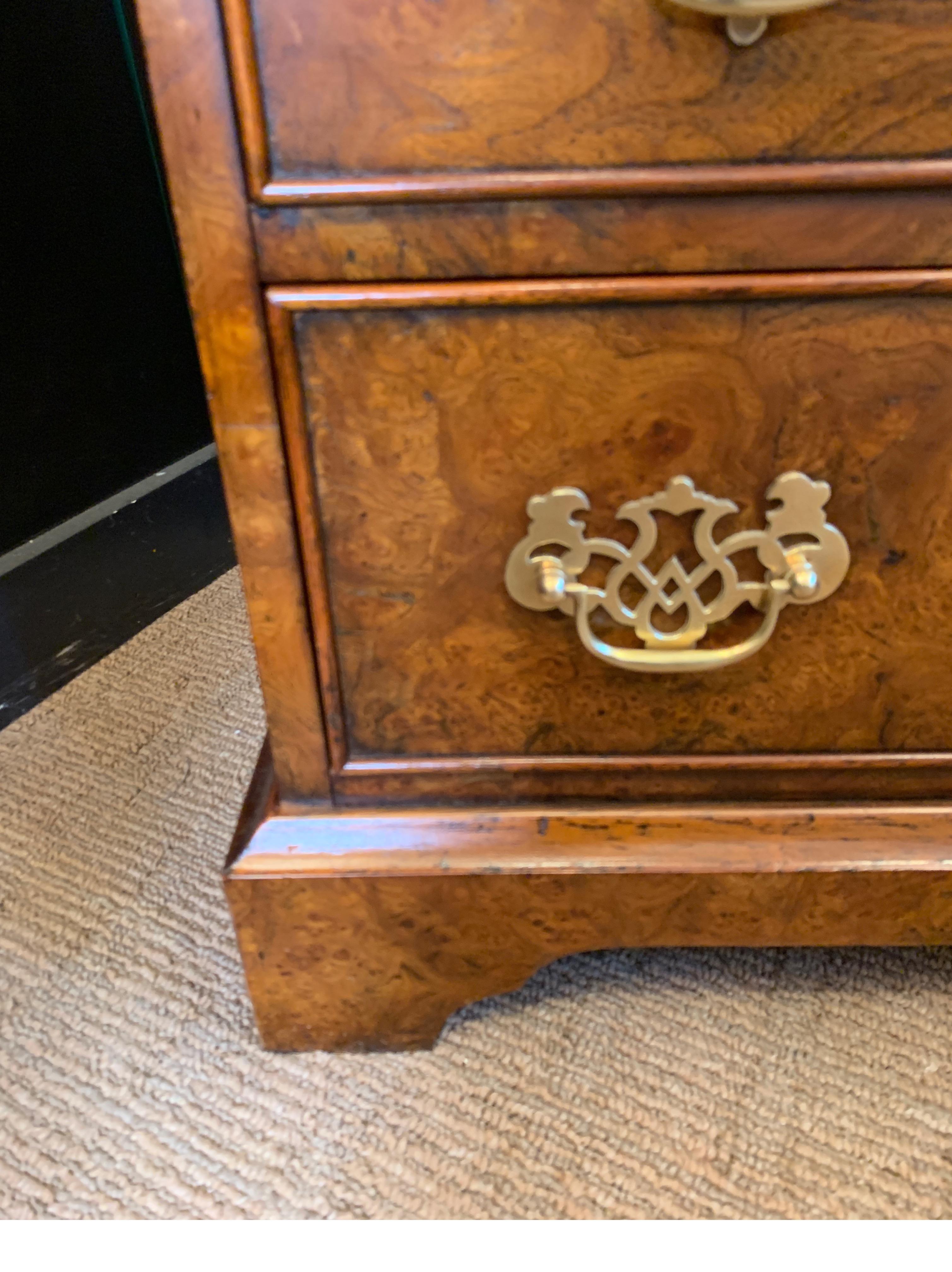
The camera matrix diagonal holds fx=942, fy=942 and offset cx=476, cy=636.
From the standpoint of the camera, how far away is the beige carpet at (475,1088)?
52 centimetres

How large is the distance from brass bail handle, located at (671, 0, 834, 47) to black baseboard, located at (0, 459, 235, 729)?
820 mm

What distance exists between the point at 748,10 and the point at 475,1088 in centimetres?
56

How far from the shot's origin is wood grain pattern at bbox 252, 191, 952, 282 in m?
0.38

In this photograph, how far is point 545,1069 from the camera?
59cm

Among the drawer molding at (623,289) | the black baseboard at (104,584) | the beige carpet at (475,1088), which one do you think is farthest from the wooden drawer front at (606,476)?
the black baseboard at (104,584)

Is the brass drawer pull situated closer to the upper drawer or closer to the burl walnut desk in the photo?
the burl walnut desk

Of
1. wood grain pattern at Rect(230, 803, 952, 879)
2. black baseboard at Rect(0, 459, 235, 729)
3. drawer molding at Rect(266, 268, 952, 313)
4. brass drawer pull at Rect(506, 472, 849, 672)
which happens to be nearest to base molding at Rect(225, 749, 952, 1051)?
wood grain pattern at Rect(230, 803, 952, 879)

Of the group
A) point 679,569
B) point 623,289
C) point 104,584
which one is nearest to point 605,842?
point 679,569

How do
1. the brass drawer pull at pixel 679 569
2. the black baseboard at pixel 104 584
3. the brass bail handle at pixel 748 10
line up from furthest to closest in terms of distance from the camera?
the black baseboard at pixel 104 584 < the brass drawer pull at pixel 679 569 < the brass bail handle at pixel 748 10

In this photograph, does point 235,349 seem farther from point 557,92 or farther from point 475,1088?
point 475,1088

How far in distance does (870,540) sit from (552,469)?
160 mm

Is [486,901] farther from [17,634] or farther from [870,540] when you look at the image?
[17,634]

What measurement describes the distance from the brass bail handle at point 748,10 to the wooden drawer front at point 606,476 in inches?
3.4

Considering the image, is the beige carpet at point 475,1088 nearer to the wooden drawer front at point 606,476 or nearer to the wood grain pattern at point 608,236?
the wooden drawer front at point 606,476
